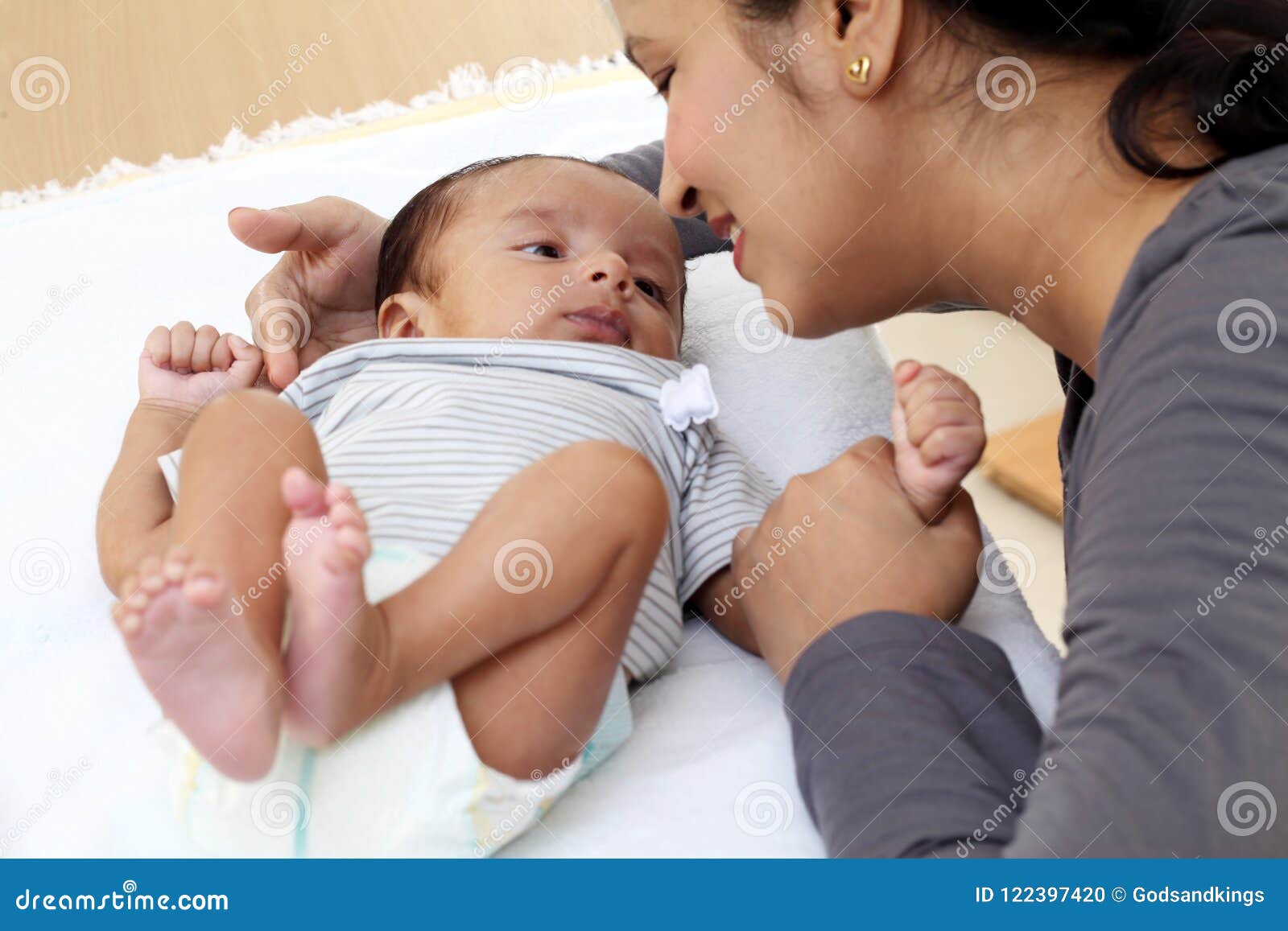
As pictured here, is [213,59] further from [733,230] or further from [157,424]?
[733,230]

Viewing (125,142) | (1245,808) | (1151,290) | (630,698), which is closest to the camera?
(1245,808)

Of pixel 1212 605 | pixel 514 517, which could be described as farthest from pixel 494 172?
pixel 1212 605

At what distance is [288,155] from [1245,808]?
1.25 m

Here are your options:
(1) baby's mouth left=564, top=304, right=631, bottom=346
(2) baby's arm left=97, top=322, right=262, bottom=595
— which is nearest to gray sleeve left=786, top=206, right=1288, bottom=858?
(1) baby's mouth left=564, top=304, right=631, bottom=346

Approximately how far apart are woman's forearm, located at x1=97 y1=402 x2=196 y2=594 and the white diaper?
A: 0.81 feet

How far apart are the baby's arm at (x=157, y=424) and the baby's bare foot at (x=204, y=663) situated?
27 cm

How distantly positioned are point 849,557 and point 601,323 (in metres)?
0.32

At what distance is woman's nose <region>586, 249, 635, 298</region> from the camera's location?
940mm

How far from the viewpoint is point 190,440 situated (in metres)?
0.66

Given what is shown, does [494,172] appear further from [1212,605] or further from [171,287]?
[1212,605]

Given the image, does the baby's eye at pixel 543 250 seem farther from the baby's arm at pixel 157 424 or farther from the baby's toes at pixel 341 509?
the baby's toes at pixel 341 509

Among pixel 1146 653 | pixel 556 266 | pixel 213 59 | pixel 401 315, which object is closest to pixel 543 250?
pixel 556 266

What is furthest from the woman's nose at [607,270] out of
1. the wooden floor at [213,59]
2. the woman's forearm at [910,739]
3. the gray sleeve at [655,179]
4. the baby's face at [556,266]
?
the wooden floor at [213,59]

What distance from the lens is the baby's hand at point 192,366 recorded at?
96 cm
